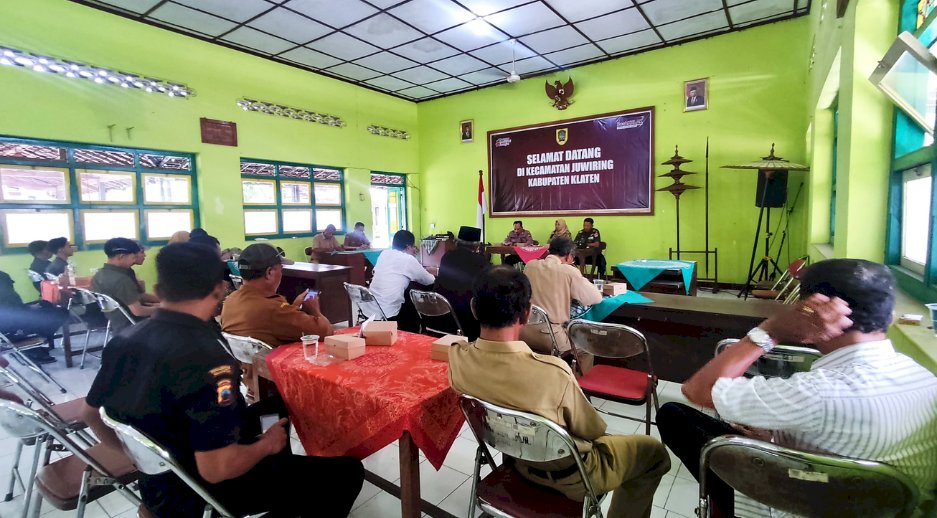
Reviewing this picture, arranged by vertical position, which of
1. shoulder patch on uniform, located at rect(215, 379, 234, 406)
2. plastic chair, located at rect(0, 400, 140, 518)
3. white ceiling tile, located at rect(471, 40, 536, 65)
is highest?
white ceiling tile, located at rect(471, 40, 536, 65)

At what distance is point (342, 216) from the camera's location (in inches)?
341

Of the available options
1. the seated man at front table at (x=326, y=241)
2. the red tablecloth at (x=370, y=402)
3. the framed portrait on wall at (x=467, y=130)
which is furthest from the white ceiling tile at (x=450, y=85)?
the red tablecloth at (x=370, y=402)

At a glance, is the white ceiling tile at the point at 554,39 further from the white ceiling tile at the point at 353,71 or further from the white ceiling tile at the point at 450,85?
the white ceiling tile at the point at 353,71

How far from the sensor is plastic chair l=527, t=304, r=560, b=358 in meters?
2.55

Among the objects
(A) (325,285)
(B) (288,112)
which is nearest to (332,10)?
(B) (288,112)

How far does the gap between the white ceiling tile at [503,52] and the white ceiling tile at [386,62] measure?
1.23 m

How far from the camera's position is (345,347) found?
5.97 ft

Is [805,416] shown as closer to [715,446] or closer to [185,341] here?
[715,446]

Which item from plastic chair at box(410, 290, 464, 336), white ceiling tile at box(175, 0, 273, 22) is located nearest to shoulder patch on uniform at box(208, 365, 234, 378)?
plastic chair at box(410, 290, 464, 336)

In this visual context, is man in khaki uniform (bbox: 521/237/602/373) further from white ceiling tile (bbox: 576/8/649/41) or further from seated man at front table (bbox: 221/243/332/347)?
white ceiling tile (bbox: 576/8/649/41)

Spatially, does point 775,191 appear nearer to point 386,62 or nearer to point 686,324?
point 686,324

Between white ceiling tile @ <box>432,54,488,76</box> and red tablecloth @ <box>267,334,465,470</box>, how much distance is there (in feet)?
21.5

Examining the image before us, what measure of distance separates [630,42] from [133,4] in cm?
675

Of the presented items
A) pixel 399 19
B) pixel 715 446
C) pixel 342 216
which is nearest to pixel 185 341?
pixel 715 446
